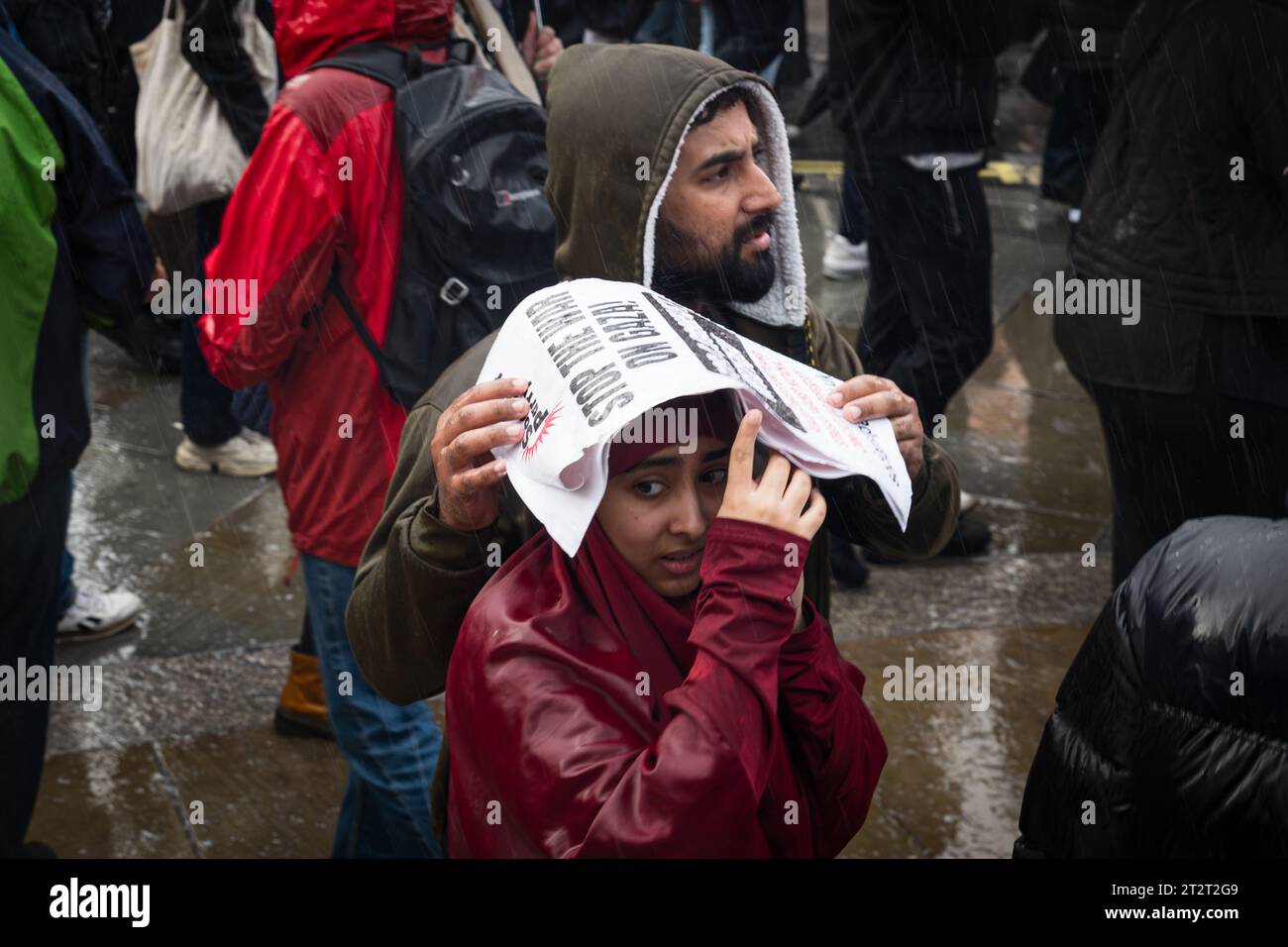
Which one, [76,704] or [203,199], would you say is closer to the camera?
[76,704]

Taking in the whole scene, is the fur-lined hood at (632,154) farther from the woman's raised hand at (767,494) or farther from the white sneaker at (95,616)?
the white sneaker at (95,616)

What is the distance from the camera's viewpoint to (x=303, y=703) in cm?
476

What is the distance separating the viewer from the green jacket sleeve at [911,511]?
273 centimetres

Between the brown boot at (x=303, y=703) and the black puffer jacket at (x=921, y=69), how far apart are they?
278 centimetres

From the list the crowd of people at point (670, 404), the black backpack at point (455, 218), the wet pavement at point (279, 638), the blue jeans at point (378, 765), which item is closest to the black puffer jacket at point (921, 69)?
the crowd of people at point (670, 404)

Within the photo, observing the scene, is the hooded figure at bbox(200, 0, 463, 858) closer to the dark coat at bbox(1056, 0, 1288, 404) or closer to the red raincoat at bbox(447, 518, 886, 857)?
the red raincoat at bbox(447, 518, 886, 857)

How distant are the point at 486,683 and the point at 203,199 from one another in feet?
12.7

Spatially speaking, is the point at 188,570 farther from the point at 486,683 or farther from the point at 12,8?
the point at 486,683

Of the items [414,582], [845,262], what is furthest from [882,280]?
[414,582]

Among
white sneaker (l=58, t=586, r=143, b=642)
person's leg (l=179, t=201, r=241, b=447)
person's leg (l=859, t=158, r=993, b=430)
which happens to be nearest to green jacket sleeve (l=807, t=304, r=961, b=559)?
person's leg (l=859, t=158, r=993, b=430)

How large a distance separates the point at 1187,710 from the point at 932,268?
12.8ft

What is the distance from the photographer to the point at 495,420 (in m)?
2.27
